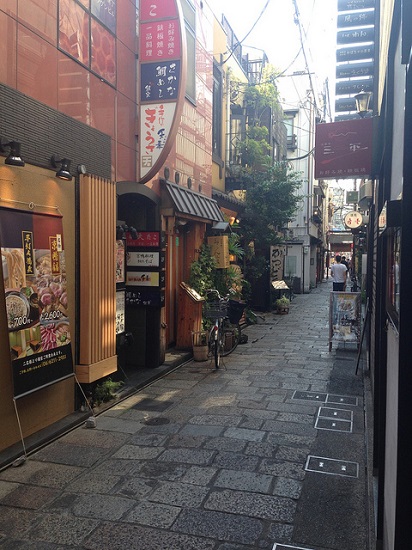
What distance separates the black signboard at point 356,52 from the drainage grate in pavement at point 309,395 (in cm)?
686

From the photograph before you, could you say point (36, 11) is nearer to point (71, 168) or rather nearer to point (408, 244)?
point (71, 168)

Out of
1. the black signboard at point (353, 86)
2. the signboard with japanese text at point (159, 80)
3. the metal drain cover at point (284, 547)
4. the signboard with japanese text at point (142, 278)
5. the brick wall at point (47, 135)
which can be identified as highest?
the black signboard at point (353, 86)

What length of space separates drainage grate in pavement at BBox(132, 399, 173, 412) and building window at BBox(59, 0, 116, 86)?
5.11 metres

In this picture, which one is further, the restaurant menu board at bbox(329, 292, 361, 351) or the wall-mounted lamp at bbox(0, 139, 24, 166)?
the restaurant menu board at bbox(329, 292, 361, 351)

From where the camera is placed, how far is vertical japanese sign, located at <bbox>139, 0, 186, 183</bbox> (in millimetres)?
8289

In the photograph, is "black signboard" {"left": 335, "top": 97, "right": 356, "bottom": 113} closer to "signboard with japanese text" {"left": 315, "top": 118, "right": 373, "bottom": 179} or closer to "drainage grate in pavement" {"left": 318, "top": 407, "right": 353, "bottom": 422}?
"signboard with japanese text" {"left": 315, "top": 118, "right": 373, "bottom": 179}

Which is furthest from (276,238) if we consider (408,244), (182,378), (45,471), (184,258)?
(408,244)

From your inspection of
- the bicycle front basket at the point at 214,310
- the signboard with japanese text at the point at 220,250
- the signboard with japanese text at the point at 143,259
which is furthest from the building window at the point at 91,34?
the signboard with japanese text at the point at 220,250

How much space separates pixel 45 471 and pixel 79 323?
221 cm

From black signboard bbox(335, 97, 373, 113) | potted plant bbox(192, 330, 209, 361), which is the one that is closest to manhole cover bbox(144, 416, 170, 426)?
potted plant bbox(192, 330, 209, 361)

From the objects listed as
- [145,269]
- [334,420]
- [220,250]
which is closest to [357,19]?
[220,250]

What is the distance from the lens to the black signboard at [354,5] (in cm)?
964

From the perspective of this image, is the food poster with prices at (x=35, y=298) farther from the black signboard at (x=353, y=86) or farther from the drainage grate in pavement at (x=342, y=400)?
the black signboard at (x=353, y=86)

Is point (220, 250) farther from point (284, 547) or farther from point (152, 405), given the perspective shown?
point (284, 547)
